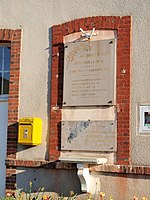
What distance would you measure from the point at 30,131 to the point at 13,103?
0.75 m

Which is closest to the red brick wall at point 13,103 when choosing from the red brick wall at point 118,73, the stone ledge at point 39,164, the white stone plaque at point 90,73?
the stone ledge at point 39,164

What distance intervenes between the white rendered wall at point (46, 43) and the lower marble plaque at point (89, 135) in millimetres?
346

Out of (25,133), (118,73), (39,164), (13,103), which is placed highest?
(118,73)

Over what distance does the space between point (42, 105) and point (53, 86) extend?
392mm

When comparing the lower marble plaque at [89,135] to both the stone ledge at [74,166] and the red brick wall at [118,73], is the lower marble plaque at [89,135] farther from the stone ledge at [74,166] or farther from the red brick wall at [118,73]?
the stone ledge at [74,166]

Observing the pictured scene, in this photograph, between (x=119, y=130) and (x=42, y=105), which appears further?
(x=42, y=105)

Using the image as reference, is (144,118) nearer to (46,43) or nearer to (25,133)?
(25,133)

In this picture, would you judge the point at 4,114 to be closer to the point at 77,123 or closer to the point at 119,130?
the point at 77,123

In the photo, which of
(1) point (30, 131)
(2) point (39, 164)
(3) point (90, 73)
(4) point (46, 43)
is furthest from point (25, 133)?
(4) point (46, 43)

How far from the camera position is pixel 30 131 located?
7.89m

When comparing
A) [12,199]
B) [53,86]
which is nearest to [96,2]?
[53,86]

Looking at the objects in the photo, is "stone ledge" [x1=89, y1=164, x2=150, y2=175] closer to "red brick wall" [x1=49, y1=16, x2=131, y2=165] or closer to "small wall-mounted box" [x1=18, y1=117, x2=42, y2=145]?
"red brick wall" [x1=49, y1=16, x2=131, y2=165]

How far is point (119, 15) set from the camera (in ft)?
25.3

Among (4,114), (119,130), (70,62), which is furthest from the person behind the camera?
(4,114)
